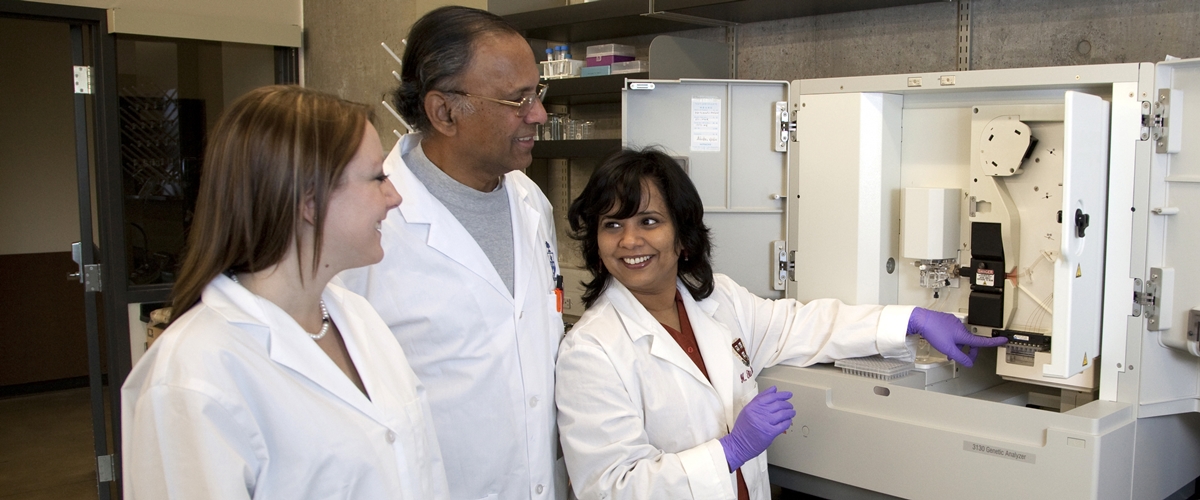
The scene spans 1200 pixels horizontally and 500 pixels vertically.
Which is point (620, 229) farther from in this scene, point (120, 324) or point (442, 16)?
point (120, 324)

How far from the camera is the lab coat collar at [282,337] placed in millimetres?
1066

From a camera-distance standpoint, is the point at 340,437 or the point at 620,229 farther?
the point at 620,229

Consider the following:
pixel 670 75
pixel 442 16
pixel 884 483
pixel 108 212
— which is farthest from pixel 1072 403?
pixel 108 212

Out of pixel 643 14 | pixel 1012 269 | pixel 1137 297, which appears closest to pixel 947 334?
pixel 1012 269

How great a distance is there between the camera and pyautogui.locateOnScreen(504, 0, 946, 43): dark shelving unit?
2547 mm

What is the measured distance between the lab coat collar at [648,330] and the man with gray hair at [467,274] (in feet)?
0.52

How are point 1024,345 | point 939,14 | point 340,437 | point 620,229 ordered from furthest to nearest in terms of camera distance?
point 939,14
point 1024,345
point 620,229
point 340,437

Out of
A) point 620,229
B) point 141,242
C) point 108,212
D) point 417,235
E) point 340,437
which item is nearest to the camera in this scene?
point 340,437

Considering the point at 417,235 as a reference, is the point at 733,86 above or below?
above

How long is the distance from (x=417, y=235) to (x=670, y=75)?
50.2 inches

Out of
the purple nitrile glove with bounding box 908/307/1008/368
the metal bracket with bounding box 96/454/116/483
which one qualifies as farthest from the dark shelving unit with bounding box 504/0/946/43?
the metal bracket with bounding box 96/454/116/483

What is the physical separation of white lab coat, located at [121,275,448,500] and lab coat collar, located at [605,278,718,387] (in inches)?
23.8

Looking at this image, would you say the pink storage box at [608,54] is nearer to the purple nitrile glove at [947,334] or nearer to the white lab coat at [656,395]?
the white lab coat at [656,395]

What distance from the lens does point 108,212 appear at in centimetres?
378
